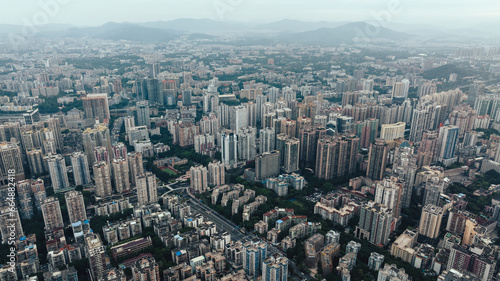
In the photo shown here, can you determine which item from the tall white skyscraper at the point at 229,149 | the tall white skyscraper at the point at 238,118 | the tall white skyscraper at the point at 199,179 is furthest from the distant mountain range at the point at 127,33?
the tall white skyscraper at the point at 199,179

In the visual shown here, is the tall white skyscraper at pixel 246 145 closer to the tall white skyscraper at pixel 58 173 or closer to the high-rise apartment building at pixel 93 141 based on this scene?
the high-rise apartment building at pixel 93 141

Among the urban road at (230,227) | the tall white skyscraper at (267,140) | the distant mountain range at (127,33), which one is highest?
the distant mountain range at (127,33)

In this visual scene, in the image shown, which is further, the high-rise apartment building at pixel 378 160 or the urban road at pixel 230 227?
the high-rise apartment building at pixel 378 160

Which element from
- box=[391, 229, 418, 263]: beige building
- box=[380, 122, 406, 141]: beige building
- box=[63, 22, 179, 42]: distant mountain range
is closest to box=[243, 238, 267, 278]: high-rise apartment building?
box=[391, 229, 418, 263]: beige building

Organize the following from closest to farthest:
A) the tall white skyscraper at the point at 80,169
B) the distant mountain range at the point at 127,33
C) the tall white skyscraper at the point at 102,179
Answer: the tall white skyscraper at the point at 102,179
the tall white skyscraper at the point at 80,169
the distant mountain range at the point at 127,33

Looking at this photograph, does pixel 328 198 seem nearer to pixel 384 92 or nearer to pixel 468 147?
pixel 468 147

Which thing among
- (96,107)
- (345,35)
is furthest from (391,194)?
(345,35)
